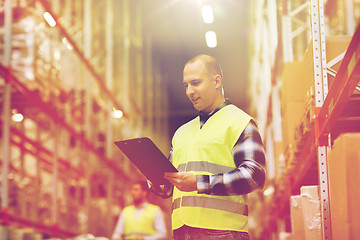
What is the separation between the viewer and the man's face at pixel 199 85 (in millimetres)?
3355

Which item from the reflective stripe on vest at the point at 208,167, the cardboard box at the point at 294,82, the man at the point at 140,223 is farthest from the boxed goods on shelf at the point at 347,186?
the man at the point at 140,223

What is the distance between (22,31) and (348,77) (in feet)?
33.2

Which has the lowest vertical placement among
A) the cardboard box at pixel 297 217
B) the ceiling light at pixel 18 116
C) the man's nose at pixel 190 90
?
the cardboard box at pixel 297 217

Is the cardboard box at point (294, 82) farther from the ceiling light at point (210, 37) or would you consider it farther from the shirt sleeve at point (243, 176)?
the ceiling light at point (210, 37)

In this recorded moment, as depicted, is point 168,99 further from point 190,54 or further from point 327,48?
point 327,48

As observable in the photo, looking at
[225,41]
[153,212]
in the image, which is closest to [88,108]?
[153,212]

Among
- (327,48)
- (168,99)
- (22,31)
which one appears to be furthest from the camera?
(168,99)

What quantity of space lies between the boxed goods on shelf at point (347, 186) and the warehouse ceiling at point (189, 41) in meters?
16.4

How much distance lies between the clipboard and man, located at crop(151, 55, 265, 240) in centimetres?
10

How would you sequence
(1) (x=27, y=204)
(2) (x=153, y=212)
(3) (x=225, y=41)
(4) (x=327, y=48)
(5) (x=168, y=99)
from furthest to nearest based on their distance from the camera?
(5) (x=168, y=99) → (3) (x=225, y=41) → (1) (x=27, y=204) → (2) (x=153, y=212) → (4) (x=327, y=48)

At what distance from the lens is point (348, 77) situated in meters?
3.38

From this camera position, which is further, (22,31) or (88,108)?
(88,108)

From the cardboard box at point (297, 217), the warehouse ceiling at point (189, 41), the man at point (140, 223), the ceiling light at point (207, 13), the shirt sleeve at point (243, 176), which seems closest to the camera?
the shirt sleeve at point (243, 176)

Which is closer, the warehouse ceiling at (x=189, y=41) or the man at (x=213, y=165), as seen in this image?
the man at (x=213, y=165)
